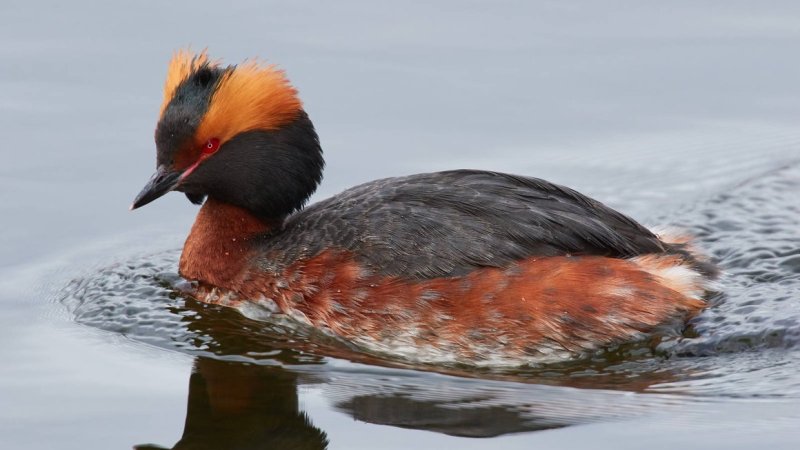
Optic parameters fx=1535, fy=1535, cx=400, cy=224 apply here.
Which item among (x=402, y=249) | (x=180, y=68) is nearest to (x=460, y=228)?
(x=402, y=249)

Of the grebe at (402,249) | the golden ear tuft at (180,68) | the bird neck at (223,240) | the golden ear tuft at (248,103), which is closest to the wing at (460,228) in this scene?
the grebe at (402,249)

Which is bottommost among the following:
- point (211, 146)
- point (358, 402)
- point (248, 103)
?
point (358, 402)

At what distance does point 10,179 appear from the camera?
12312 mm

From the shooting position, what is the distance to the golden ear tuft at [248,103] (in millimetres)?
10352

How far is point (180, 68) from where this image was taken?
10.4 meters

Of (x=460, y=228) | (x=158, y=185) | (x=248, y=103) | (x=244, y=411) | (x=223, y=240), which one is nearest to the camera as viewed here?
(x=244, y=411)

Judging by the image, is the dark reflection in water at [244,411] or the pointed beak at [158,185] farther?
the pointed beak at [158,185]

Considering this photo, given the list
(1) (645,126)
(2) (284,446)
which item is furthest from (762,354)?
(1) (645,126)

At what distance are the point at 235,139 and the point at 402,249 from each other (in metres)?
1.47

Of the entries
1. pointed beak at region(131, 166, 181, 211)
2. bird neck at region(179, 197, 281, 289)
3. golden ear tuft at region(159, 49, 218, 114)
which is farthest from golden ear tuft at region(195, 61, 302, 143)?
bird neck at region(179, 197, 281, 289)

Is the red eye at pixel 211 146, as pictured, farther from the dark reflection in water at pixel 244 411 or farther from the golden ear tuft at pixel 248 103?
the dark reflection in water at pixel 244 411

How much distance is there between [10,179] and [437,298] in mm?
4309

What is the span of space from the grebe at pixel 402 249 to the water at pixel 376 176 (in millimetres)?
241

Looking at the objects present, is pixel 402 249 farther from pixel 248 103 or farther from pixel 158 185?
pixel 158 185
